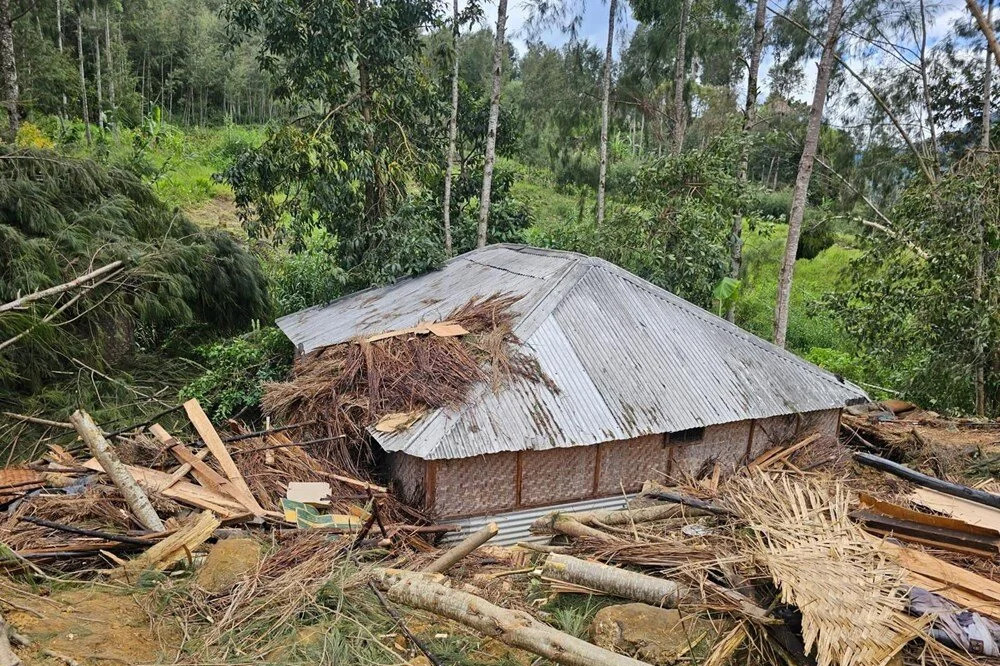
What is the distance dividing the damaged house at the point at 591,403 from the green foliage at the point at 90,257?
108 inches

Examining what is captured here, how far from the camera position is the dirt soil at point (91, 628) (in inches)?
157

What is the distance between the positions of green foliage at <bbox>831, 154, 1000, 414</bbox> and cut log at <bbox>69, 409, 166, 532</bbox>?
41.0 feet

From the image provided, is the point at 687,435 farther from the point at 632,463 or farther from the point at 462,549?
the point at 462,549

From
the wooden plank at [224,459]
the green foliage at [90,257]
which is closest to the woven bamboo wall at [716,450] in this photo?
the wooden plank at [224,459]

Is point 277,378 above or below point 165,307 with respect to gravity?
below

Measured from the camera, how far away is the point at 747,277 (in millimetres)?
24094

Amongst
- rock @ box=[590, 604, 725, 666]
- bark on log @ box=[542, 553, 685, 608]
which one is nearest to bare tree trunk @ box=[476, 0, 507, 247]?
bark on log @ box=[542, 553, 685, 608]

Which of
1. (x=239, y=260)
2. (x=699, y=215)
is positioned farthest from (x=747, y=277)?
(x=239, y=260)

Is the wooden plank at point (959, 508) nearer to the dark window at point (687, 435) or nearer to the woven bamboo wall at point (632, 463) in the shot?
the dark window at point (687, 435)

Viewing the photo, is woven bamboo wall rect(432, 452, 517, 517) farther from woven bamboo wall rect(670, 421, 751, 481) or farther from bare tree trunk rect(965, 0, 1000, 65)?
bare tree trunk rect(965, 0, 1000, 65)

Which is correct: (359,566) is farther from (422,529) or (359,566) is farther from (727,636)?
(727,636)

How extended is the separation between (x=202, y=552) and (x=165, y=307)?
6.56 m

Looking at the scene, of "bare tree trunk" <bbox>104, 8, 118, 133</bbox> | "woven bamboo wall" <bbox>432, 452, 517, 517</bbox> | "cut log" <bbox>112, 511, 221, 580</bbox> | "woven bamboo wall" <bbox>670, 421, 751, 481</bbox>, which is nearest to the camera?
"cut log" <bbox>112, 511, 221, 580</bbox>

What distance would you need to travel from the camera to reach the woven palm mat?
12.9ft
